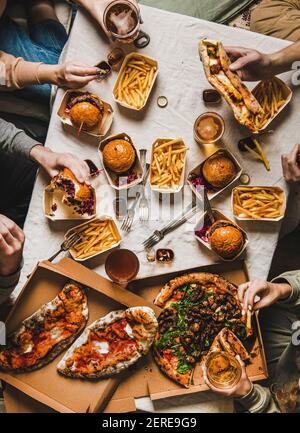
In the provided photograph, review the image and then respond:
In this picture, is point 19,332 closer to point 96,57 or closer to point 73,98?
point 73,98

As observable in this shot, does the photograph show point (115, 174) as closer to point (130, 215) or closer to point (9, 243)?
point (130, 215)

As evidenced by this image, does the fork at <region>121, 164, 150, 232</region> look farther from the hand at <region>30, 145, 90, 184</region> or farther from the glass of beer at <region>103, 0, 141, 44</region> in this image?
the glass of beer at <region>103, 0, 141, 44</region>

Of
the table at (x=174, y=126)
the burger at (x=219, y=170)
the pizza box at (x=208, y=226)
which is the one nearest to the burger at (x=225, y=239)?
the pizza box at (x=208, y=226)

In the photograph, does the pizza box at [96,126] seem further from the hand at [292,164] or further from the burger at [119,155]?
the hand at [292,164]

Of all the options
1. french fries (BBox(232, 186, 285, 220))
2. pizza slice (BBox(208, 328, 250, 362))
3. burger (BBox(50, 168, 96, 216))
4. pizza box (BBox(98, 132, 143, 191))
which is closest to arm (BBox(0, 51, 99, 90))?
pizza box (BBox(98, 132, 143, 191))

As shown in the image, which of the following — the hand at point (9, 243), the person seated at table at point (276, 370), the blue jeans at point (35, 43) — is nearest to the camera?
the hand at point (9, 243)

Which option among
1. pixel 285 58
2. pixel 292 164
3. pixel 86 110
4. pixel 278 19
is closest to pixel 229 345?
pixel 292 164
